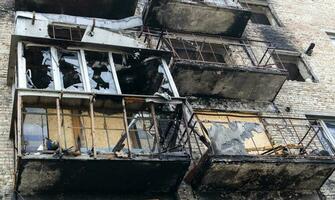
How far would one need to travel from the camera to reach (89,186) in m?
9.84

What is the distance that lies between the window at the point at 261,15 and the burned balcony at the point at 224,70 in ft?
7.64

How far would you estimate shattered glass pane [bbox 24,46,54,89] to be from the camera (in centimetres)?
1037

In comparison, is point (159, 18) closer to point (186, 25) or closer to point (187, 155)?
point (186, 25)

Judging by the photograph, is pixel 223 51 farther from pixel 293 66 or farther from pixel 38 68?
pixel 38 68

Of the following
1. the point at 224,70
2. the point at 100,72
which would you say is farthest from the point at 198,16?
the point at 100,72

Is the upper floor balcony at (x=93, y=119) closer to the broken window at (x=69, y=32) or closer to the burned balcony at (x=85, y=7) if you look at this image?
the broken window at (x=69, y=32)

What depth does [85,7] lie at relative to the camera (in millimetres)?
14016

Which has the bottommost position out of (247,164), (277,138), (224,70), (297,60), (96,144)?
(247,164)

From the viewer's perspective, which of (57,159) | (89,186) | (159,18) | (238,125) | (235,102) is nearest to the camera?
(57,159)

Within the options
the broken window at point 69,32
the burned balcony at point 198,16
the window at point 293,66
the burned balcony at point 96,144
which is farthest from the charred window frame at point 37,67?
the window at point 293,66

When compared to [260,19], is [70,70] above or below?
below

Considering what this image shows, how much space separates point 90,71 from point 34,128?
66.6 inches

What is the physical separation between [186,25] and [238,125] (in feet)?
12.6

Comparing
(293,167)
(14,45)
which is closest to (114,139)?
(14,45)
